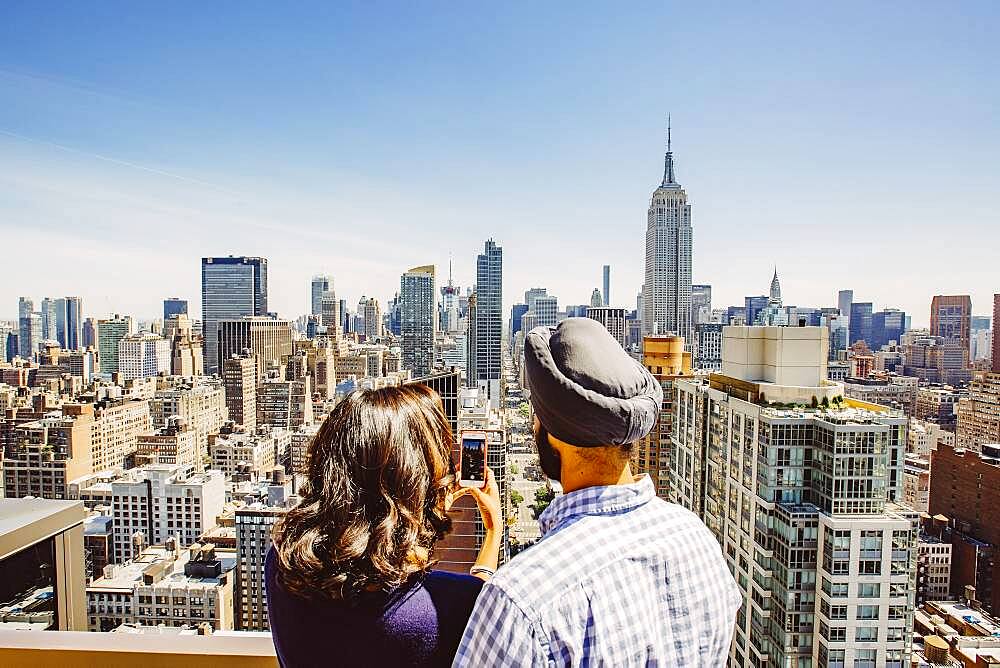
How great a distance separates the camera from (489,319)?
38.5m

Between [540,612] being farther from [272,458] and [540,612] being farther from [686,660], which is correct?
[272,458]

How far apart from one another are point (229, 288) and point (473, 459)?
47.3 metres

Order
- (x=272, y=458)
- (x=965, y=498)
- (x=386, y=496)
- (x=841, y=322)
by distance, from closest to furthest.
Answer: (x=386, y=496), (x=965, y=498), (x=272, y=458), (x=841, y=322)

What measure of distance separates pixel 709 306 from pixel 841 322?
777 cm

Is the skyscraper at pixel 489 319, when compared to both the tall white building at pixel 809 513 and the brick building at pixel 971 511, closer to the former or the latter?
the brick building at pixel 971 511

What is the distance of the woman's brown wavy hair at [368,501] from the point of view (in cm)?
59

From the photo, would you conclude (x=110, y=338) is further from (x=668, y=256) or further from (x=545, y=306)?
(x=668, y=256)

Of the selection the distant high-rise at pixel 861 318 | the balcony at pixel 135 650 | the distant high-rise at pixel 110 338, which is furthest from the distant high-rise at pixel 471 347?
the balcony at pixel 135 650

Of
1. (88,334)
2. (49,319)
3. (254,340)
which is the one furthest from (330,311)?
(49,319)

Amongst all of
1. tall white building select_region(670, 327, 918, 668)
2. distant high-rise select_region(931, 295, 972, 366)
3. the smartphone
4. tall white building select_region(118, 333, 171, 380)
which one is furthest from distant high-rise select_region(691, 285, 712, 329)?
the smartphone

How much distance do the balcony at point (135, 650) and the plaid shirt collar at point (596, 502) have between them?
19.7 inches

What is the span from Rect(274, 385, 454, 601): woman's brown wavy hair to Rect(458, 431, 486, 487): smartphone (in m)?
0.07

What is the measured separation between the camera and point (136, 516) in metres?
14.0

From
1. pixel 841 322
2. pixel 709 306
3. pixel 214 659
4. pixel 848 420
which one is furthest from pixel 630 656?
pixel 709 306
